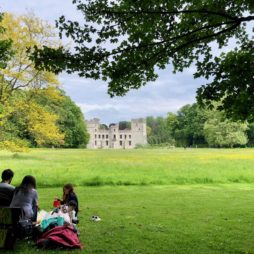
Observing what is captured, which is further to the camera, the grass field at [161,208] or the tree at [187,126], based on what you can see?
the tree at [187,126]

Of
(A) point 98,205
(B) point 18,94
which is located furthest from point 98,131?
(A) point 98,205

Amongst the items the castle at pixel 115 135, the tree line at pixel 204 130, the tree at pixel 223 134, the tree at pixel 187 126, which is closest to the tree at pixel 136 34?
the tree line at pixel 204 130

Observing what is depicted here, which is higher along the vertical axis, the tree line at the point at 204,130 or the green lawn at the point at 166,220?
the tree line at the point at 204,130

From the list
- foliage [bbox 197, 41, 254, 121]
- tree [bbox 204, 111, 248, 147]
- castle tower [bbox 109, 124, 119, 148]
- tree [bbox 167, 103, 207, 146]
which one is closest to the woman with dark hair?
foliage [bbox 197, 41, 254, 121]

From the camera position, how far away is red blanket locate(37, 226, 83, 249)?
7543 millimetres

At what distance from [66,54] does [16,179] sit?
16.7 m

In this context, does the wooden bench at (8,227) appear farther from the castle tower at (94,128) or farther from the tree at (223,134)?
the castle tower at (94,128)

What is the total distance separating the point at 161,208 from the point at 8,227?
24.3 ft

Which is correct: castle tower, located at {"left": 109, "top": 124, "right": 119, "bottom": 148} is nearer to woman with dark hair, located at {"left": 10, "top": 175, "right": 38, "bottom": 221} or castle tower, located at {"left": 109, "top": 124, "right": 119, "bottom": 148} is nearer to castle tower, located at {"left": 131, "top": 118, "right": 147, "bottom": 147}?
castle tower, located at {"left": 131, "top": 118, "right": 147, "bottom": 147}

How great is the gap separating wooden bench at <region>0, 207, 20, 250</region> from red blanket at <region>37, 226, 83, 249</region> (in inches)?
21.7

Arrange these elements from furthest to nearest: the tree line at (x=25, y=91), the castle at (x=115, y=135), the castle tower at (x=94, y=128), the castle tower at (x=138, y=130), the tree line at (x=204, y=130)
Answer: the castle tower at (x=94, y=128)
the castle at (x=115, y=135)
the castle tower at (x=138, y=130)
the tree line at (x=204, y=130)
the tree line at (x=25, y=91)

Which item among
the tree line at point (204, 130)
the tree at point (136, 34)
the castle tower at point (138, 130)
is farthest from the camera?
the castle tower at point (138, 130)

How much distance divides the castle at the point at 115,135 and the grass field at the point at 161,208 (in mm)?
141779

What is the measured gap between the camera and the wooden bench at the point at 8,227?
24.4 ft
